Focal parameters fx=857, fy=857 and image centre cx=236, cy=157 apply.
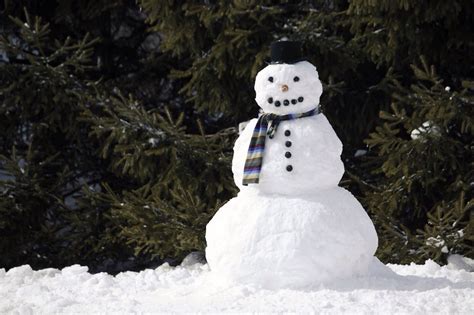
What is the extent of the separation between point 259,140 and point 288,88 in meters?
0.34

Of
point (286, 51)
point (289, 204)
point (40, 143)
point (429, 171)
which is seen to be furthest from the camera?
point (40, 143)

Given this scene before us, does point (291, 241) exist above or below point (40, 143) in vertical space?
above

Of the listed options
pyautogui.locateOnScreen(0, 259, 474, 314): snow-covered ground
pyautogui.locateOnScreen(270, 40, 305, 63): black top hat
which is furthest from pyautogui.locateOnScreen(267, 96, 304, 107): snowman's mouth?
pyautogui.locateOnScreen(0, 259, 474, 314): snow-covered ground

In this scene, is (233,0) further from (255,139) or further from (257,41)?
(255,139)

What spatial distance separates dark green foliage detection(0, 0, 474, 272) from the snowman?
192cm

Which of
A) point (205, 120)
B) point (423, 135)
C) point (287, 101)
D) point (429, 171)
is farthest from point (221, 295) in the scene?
point (205, 120)

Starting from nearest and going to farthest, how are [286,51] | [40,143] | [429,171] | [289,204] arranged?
1. [289,204]
2. [286,51]
3. [429,171]
4. [40,143]

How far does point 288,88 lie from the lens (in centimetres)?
487

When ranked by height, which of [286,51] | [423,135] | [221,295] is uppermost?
[286,51]

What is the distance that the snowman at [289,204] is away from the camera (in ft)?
15.4

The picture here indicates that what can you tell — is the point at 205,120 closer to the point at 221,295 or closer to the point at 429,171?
the point at 429,171

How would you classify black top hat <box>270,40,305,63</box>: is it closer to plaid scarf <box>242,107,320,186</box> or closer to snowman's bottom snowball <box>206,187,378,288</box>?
plaid scarf <box>242,107,320,186</box>

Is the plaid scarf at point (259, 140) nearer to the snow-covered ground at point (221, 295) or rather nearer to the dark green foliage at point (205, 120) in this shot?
the snow-covered ground at point (221, 295)

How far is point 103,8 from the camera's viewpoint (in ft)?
28.9
